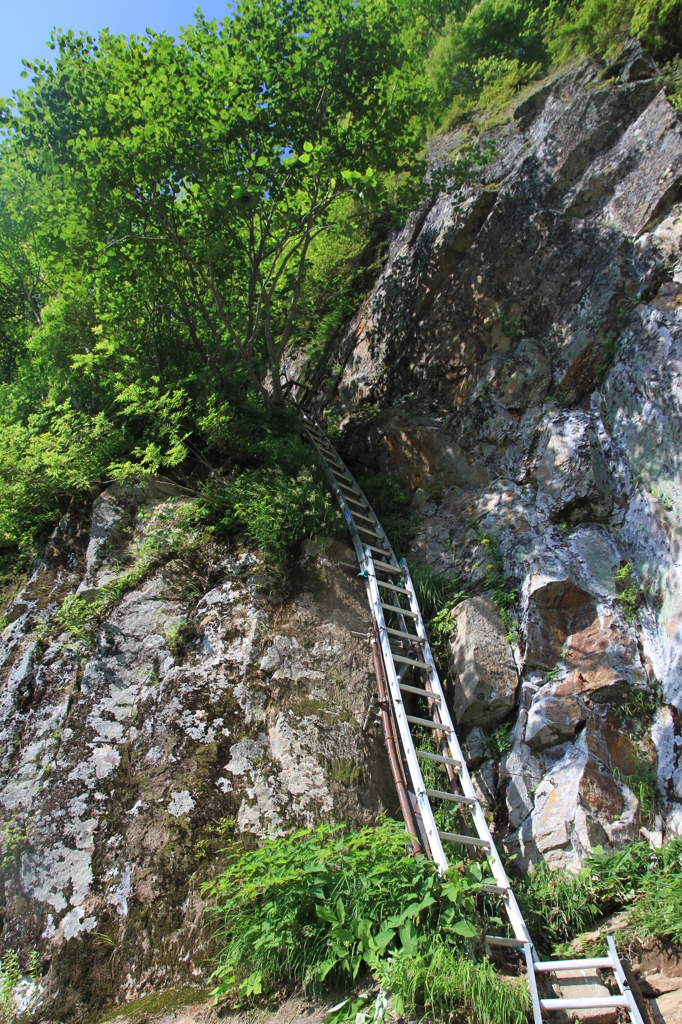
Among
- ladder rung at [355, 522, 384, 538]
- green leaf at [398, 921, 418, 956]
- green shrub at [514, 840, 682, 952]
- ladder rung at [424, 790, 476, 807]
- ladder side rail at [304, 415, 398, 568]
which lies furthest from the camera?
ladder rung at [355, 522, 384, 538]

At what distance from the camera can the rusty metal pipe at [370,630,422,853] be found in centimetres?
462

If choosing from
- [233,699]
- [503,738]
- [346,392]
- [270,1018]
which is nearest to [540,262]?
[346,392]

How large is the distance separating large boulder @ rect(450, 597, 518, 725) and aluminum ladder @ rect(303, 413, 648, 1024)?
11.7 inches

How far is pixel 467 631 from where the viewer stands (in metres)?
6.20

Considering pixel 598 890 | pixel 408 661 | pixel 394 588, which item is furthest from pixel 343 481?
pixel 598 890

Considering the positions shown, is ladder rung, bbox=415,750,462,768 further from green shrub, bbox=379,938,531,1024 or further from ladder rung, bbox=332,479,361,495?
ladder rung, bbox=332,479,361,495

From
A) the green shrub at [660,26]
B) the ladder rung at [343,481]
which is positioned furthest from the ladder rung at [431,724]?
the green shrub at [660,26]

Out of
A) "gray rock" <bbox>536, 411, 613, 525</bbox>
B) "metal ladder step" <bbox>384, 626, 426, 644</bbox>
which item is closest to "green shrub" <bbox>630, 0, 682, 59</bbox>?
"gray rock" <bbox>536, 411, 613, 525</bbox>

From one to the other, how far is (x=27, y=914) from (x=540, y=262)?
866 centimetres

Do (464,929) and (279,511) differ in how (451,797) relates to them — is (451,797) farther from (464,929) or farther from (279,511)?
(279,511)

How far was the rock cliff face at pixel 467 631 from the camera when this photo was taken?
4.61m

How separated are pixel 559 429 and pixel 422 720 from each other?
3623 mm

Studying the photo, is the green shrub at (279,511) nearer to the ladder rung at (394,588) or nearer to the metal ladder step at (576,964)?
the ladder rung at (394,588)

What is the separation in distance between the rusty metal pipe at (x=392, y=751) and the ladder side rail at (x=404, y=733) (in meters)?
0.09
